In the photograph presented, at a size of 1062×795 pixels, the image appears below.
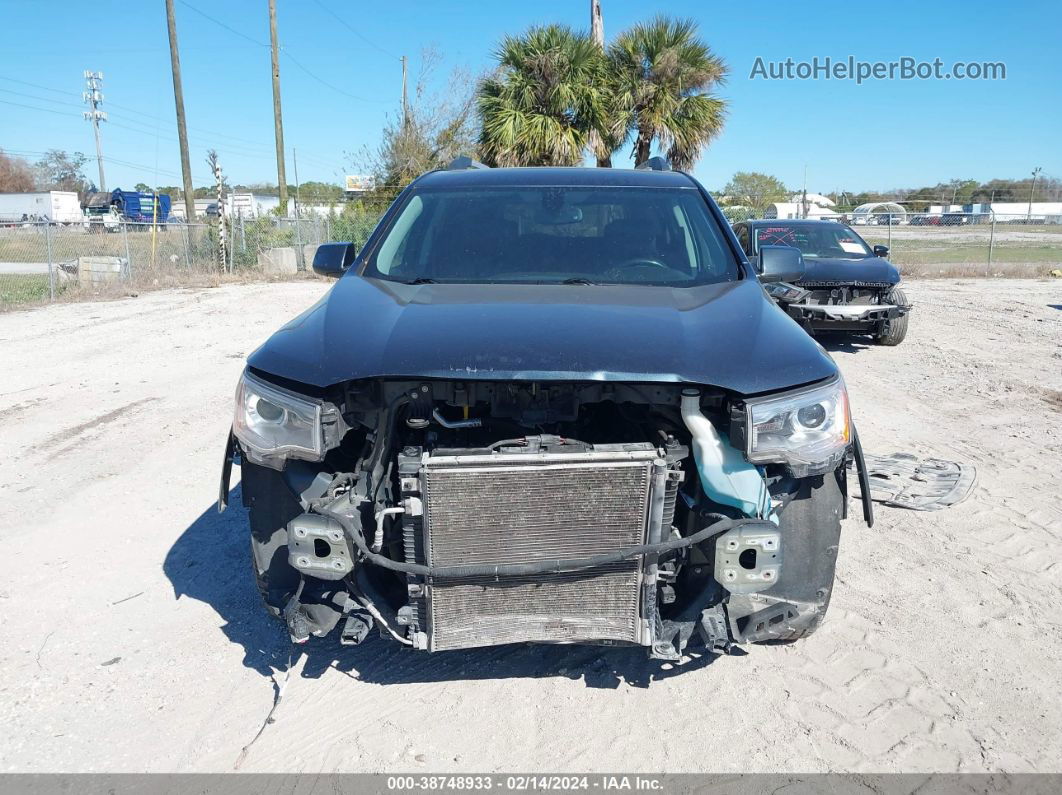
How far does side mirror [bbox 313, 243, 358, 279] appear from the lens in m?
3.91

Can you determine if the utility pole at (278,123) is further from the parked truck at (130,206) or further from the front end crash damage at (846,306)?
the parked truck at (130,206)

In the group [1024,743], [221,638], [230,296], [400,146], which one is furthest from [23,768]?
[400,146]

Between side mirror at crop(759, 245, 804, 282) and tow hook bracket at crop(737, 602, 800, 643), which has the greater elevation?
side mirror at crop(759, 245, 804, 282)

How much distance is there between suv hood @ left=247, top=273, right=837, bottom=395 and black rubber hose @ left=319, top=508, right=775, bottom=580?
0.40 m

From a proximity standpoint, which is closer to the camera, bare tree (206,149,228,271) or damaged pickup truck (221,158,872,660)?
damaged pickup truck (221,158,872,660)

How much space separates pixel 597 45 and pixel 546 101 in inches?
68.4

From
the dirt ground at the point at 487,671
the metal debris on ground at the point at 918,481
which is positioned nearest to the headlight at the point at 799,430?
the dirt ground at the point at 487,671

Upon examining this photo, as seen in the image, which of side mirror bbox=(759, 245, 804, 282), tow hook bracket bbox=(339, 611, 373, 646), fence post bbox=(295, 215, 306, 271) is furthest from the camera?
fence post bbox=(295, 215, 306, 271)

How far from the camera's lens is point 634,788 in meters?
2.42

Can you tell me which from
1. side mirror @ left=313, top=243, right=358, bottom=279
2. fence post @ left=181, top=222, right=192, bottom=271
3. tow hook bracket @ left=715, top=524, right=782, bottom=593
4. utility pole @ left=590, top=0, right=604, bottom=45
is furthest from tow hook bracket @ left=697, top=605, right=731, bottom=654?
fence post @ left=181, top=222, right=192, bottom=271

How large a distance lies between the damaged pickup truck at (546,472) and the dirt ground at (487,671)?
346mm

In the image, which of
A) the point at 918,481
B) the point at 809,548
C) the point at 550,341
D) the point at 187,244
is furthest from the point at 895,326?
the point at 187,244

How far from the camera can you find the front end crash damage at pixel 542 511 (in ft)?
7.80

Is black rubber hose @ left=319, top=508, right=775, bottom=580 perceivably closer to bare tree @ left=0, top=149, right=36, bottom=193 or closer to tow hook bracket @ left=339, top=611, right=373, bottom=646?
tow hook bracket @ left=339, top=611, right=373, bottom=646
